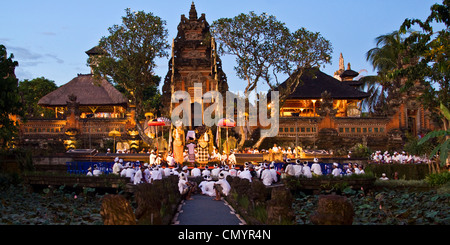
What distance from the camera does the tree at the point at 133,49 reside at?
33750mm

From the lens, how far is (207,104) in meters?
39.2

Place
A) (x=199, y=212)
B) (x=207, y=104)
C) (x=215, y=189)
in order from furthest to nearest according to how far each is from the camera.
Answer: (x=207, y=104), (x=215, y=189), (x=199, y=212)

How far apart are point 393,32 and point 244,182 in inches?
1283

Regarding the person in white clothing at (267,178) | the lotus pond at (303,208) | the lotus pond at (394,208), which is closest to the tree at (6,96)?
the lotus pond at (303,208)

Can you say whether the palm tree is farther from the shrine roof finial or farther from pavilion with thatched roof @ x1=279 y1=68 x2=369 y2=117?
the shrine roof finial

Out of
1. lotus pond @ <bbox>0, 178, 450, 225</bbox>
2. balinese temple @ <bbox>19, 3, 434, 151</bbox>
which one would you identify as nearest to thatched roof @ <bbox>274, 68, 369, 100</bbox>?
balinese temple @ <bbox>19, 3, 434, 151</bbox>

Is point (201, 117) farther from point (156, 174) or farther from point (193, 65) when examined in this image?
point (156, 174)

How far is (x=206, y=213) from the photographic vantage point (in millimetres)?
12680

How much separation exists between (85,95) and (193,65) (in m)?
13.4

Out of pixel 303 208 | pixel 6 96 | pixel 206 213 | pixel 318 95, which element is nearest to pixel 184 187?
pixel 206 213

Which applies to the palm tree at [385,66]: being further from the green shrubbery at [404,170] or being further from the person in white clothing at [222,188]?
the person in white clothing at [222,188]
